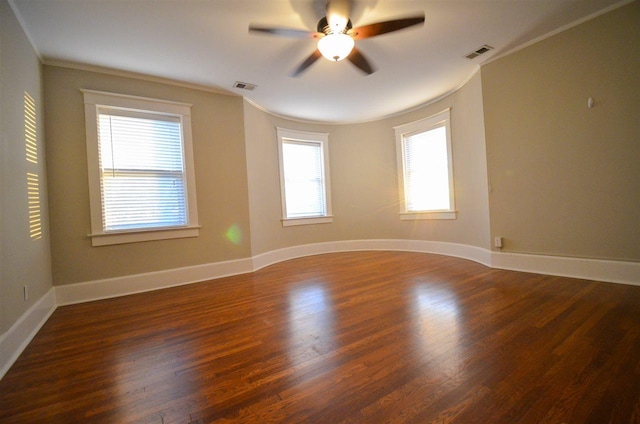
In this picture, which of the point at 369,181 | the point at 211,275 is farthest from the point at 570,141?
the point at 211,275

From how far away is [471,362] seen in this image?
146 centimetres

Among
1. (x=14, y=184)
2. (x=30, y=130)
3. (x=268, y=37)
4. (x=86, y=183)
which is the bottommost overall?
(x=14, y=184)

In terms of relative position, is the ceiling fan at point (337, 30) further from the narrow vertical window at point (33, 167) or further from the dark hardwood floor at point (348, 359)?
the dark hardwood floor at point (348, 359)

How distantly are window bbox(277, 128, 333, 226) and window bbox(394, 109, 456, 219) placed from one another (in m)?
1.51

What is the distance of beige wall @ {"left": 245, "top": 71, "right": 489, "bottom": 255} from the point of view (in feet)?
12.7

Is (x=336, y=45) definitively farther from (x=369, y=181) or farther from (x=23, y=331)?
(x=369, y=181)

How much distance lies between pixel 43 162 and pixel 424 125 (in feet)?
17.3

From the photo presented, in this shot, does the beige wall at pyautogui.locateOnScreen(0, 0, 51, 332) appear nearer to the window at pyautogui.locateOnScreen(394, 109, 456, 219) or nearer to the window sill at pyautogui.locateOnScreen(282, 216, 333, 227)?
the window sill at pyautogui.locateOnScreen(282, 216, 333, 227)

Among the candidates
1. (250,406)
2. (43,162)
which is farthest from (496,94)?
(43,162)

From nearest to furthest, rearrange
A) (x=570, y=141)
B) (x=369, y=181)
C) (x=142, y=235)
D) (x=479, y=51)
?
(x=570, y=141) < (x=479, y=51) < (x=142, y=235) < (x=369, y=181)

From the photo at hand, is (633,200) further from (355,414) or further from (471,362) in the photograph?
(355,414)

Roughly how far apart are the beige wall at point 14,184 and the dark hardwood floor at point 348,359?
Answer: 16.1 inches

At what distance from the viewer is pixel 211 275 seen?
369cm

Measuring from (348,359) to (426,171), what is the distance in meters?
4.03
